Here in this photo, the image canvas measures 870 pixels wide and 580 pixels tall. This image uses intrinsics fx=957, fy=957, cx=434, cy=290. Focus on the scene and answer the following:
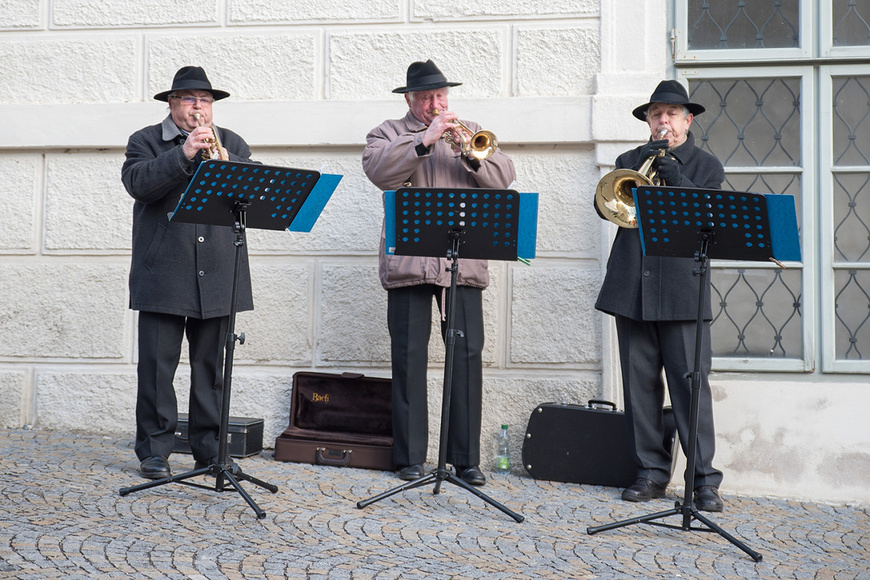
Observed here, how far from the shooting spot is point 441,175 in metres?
A: 5.41

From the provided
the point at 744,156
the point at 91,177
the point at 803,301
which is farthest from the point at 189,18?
the point at 803,301

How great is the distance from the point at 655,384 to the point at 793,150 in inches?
72.3

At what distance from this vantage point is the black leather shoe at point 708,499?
486cm

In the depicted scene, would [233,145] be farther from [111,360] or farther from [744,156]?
[744,156]

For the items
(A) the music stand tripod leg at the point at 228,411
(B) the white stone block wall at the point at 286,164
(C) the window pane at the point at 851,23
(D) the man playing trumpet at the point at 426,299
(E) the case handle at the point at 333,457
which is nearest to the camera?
(A) the music stand tripod leg at the point at 228,411

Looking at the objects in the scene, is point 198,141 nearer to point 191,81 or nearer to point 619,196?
point 191,81

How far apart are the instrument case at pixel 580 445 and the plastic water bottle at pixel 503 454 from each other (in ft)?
0.78

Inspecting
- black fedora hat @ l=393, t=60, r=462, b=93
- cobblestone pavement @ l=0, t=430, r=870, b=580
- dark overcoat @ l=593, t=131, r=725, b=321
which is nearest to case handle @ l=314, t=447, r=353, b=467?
cobblestone pavement @ l=0, t=430, r=870, b=580

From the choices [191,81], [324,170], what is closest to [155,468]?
[191,81]

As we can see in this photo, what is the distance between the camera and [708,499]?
488 centimetres

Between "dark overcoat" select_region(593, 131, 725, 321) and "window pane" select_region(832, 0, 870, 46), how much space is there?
1.52 m

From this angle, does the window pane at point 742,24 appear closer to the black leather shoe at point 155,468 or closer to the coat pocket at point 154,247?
the coat pocket at point 154,247

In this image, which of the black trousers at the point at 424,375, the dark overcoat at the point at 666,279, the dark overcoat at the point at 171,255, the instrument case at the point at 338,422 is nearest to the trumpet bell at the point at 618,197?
the dark overcoat at the point at 666,279

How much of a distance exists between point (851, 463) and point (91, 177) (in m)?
5.10
